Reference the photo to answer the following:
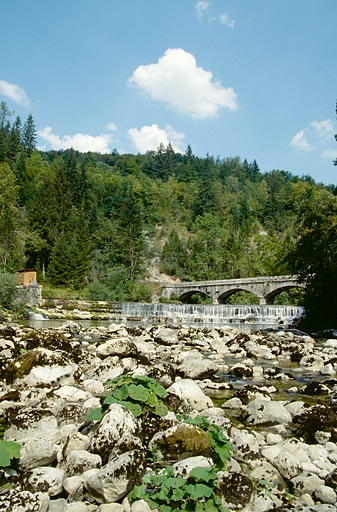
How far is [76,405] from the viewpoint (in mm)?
5855

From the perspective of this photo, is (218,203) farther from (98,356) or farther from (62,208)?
(98,356)

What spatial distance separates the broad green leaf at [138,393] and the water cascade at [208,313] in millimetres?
27915

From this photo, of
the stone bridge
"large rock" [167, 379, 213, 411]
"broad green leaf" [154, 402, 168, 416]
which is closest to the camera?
"broad green leaf" [154, 402, 168, 416]

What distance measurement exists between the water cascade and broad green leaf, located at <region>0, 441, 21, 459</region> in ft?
96.4

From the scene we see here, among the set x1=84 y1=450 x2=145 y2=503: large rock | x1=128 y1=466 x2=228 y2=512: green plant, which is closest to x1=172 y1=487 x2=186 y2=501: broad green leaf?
x1=128 y1=466 x2=228 y2=512: green plant

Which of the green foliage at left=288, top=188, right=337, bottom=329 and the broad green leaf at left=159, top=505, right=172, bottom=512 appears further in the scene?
the green foliage at left=288, top=188, right=337, bottom=329

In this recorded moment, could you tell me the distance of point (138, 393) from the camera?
Answer: 5.26m

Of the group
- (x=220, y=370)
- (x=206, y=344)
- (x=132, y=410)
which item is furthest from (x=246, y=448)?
(x=206, y=344)

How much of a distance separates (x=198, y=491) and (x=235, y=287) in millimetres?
47805

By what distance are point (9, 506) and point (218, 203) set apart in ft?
325

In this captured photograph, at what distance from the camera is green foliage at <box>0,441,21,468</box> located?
11.9 ft

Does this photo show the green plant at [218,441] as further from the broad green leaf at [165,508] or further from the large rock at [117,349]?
the large rock at [117,349]

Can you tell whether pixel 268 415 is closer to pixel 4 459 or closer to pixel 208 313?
pixel 4 459

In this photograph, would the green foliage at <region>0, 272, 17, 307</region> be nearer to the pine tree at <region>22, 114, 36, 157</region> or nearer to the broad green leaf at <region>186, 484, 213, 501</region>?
the broad green leaf at <region>186, 484, 213, 501</region>
